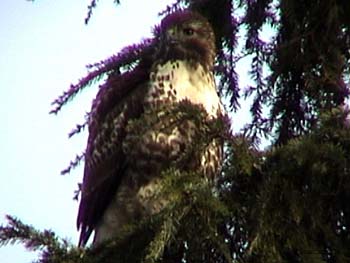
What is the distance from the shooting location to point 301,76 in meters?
4.03

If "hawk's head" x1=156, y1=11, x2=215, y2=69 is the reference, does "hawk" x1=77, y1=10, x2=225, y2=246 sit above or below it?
below

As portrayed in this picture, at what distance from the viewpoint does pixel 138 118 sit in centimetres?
371

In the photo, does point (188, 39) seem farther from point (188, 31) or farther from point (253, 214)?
point (253, 214)

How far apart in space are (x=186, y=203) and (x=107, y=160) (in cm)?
150

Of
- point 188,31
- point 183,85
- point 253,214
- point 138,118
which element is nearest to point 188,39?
point 188,31

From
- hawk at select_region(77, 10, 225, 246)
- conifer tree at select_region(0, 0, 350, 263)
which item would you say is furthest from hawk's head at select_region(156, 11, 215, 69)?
conifer tree at select_region(0, 0, 350, 263)

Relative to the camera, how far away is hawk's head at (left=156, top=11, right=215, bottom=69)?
408 cm

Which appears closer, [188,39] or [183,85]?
[183,85]

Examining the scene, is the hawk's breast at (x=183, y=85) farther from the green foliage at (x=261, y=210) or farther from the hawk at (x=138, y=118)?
the green foliage at (x=261, y=210)

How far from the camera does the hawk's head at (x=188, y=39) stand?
4078 millimetres

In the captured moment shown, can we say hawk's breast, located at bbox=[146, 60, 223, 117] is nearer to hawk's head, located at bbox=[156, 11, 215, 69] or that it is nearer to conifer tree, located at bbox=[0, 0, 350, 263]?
hawk's head, located at bbox=[156, 11, 215, 69]

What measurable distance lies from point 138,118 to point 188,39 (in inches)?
23.1

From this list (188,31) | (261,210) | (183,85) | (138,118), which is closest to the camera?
(261,210)

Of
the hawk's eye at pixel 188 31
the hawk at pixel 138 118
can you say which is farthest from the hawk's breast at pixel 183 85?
the hawk's eye at pixel 188 31
